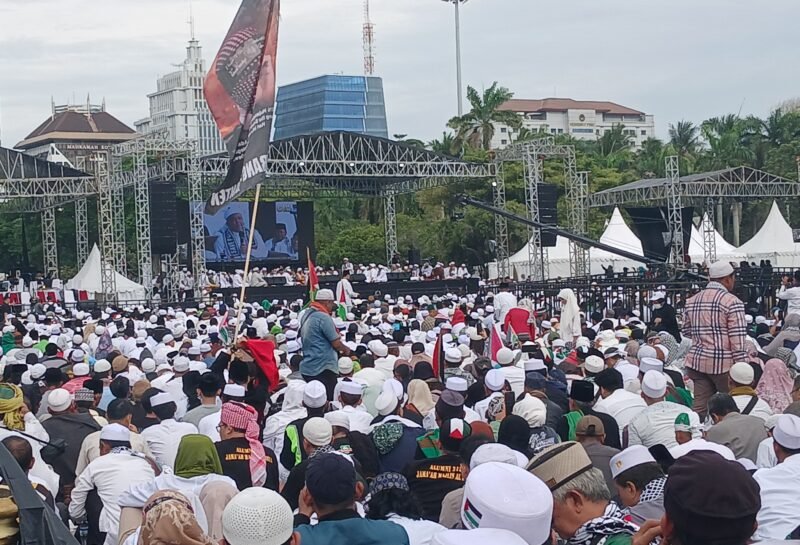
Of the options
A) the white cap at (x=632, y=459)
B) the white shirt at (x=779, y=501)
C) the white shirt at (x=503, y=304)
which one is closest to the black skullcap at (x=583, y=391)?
the white shirt at (x=779, y=501)

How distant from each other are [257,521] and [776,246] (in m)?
39.7

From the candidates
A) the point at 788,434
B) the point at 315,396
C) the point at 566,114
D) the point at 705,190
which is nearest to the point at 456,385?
the point at 315,396

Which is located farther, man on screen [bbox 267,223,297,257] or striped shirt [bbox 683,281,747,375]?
man on screen [bbox 267,223,297,257]

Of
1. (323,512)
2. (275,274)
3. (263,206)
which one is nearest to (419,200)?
(263,206)

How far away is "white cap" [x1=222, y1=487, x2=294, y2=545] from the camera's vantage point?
3635mm

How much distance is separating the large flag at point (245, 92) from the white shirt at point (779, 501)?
6270 millimetres

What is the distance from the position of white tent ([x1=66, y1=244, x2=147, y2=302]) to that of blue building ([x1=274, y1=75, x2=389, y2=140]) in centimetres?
9119

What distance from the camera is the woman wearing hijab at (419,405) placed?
8141mm

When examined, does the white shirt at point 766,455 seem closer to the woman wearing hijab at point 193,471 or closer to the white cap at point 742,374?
the white cap at point 742,374

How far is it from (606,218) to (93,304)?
1097 inches

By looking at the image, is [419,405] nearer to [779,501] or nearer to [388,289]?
[779,501]

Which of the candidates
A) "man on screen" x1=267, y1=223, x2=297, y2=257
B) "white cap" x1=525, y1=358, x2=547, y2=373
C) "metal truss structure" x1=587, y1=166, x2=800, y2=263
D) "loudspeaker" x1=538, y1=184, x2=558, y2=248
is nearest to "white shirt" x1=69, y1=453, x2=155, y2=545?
"white cap" x1=525, y1=358, x2=547, y2=373

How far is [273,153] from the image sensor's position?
133ft

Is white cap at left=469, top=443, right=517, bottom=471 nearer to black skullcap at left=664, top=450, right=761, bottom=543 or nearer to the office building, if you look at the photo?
black skullcap at left=664, top=450, right=761, bottom=543
